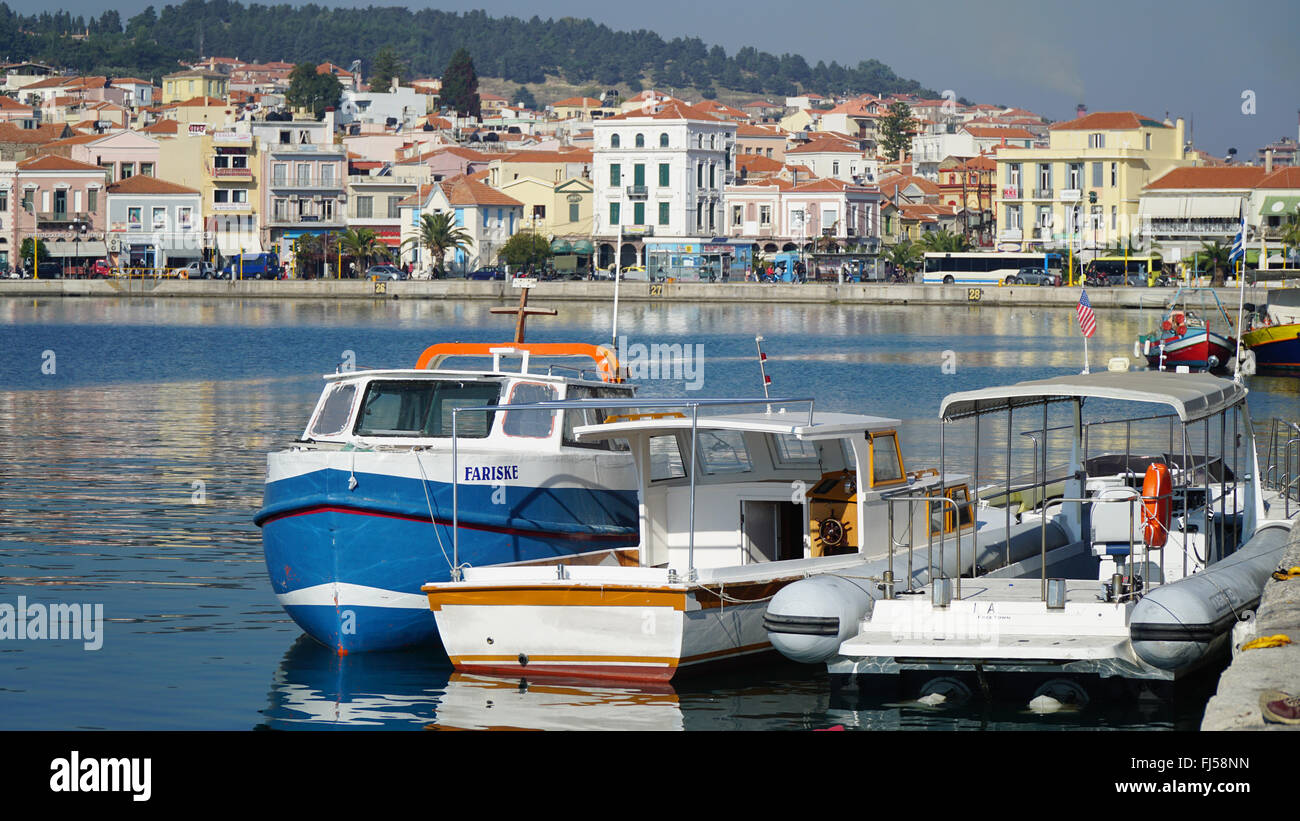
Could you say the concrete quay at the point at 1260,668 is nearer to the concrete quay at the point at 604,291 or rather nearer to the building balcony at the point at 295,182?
the concrete quay at the point at 604,291

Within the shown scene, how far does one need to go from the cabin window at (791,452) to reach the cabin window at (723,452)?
0.28 m

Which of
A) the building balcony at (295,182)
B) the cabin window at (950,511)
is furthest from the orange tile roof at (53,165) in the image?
the cabin window at (950,511)

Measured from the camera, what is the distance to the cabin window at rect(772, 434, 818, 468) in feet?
53.8

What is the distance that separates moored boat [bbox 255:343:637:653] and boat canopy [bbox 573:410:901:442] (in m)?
0.71

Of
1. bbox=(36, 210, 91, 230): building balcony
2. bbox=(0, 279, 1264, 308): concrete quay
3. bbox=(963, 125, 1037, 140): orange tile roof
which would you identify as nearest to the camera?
bbox=(0, 279, 1264, 308): concrete quay

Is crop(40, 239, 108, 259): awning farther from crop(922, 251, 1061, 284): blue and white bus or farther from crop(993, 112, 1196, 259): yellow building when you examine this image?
crop(993, 112, 1196, 259): yellow building

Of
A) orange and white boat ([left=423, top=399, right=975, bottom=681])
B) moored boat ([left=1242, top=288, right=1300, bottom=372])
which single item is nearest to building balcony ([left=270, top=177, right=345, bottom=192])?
moored boat ([left=1242, top=288, right=1300, bottom=372])

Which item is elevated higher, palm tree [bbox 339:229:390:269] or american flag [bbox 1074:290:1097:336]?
palm tree [bbox 339:229:390:269]

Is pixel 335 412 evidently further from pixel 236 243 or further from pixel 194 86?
pixel 194 86

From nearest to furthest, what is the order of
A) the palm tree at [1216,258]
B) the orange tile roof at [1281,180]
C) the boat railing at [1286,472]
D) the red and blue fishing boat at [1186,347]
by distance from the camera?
the boat railing at [1286,472]
the red and blue fishing boat at [1186,347]
the palm tree at [1216,258]
the orange tile roof at [1281,180]

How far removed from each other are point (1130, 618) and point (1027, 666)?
33.1 inches

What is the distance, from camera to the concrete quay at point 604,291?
91062 millimetres

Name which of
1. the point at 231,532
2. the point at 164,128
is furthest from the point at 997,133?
the point at 231,532
